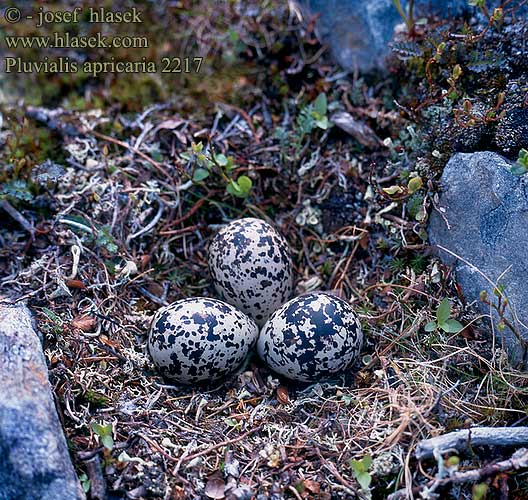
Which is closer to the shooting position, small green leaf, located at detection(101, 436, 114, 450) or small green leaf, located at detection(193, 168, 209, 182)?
small green leaf, located at detection(101, 436, 114, 450)

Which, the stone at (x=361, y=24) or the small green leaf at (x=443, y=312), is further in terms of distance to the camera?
the stone at (x=361, y=24)

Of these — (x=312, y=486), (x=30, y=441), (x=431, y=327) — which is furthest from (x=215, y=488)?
(x=431, y=327)

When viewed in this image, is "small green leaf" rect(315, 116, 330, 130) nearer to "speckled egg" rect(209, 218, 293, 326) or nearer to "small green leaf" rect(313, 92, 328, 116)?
"small green leaf" rect(313, 92, 328, 116)

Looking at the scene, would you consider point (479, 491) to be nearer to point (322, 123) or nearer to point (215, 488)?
point (215, 488)

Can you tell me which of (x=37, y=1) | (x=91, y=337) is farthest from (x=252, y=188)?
(x=37, y=1)

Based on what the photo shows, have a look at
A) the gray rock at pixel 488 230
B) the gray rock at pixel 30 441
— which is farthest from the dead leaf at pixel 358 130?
→ the gray rock at pixel 30 441

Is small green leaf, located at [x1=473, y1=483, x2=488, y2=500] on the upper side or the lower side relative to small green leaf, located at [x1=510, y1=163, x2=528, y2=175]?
lower

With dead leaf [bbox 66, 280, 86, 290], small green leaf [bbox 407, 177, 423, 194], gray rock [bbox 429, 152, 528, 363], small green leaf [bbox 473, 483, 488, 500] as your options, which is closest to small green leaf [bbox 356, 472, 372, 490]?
small green leaf [bbox 473, 483, 488, 500]

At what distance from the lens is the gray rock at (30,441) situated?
86.9 inches

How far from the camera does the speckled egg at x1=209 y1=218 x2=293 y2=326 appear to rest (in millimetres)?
2979

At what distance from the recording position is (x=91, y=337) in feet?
9.23

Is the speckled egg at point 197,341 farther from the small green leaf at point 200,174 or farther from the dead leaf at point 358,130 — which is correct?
the dead leaf at point 358,130

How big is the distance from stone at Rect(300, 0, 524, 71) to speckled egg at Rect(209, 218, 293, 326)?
1.31m

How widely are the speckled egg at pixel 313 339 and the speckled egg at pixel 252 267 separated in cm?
18
